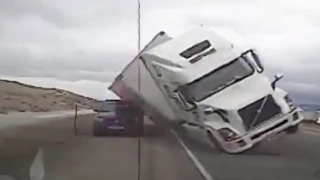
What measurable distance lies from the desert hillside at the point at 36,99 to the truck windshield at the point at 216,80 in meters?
0.44

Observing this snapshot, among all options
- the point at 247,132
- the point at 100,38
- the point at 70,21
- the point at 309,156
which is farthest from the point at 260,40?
the point at 70,21

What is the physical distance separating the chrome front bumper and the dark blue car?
1.27 ft

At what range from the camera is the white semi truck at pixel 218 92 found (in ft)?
6.13

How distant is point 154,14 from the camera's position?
1928 mm

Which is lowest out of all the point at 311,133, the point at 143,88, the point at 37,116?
the point at 311,133

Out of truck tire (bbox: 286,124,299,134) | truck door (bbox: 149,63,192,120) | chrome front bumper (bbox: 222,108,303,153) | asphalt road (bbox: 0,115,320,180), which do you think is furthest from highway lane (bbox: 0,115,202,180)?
truck tire (bbox: 286,124,299,134)

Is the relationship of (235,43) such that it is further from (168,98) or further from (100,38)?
(100,38)

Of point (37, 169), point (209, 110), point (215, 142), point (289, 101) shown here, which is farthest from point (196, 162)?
point (37, 169)

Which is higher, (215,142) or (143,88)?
(143,88)

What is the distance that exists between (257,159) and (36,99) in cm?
100

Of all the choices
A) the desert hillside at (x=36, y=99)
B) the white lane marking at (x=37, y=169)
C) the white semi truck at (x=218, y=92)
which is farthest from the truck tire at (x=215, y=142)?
the white lane marking at (x=37, y=169)

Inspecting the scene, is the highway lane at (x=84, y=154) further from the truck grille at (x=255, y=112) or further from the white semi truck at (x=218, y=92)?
the truck grille at (x=255, y=112)

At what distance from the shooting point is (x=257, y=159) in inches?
73.9

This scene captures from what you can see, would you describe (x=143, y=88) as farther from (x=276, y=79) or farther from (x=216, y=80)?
(x=276, y=79)
